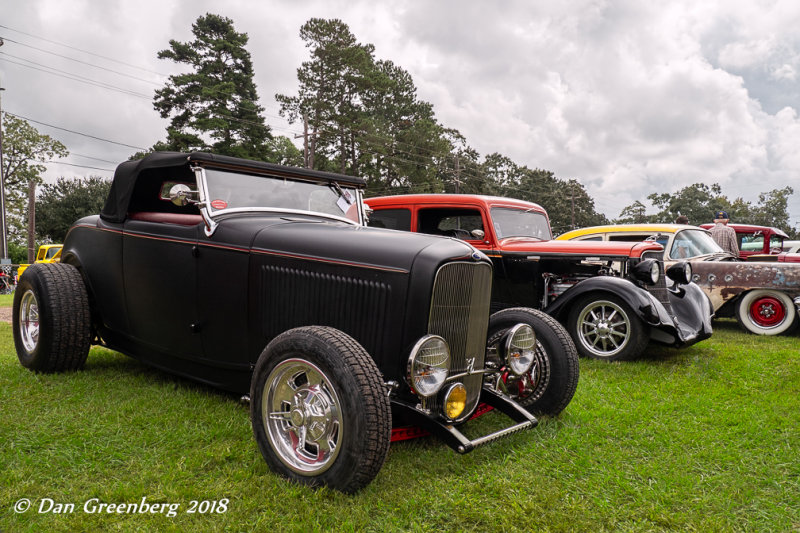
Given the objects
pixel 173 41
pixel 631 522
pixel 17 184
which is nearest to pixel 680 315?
pixel 631 522

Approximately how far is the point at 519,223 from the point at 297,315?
15.3 feet

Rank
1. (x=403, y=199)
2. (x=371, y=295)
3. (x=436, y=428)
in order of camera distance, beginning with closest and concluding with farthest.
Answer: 1. (x=436, y=428)
2. (x=371, y=295)
3. (x=403, y=199)

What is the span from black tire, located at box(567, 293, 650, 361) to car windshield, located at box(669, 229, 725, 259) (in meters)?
3.18

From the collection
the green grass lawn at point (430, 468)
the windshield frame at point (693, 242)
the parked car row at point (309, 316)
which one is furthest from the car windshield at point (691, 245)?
the green grass lawn at point (430, 468)

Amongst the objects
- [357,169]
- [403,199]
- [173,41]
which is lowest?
[403,199]

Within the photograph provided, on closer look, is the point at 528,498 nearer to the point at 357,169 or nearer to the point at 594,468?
the point at 594,468

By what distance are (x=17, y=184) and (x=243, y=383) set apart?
1656 inches

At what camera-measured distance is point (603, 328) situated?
5559 millimetres

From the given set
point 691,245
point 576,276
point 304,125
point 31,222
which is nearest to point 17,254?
point 31,222

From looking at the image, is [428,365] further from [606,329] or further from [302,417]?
[606,329]

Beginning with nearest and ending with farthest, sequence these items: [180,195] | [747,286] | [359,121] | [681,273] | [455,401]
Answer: [455,401] < [180,195] < [681,273] < [747,286] < [359,121]

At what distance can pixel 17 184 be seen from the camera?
3606cm

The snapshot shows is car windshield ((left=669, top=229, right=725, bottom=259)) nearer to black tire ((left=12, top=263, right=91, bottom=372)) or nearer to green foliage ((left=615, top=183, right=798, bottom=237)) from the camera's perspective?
black tire ((left=12, top=263, right=91, bottom=372))

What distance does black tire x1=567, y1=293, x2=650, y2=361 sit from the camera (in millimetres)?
5336
